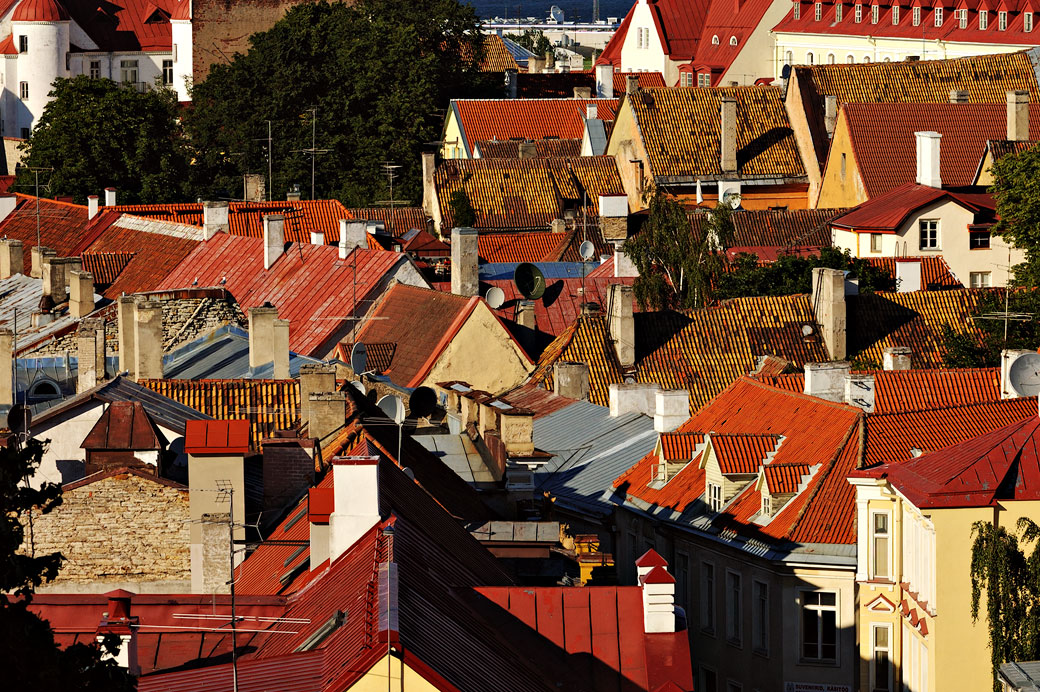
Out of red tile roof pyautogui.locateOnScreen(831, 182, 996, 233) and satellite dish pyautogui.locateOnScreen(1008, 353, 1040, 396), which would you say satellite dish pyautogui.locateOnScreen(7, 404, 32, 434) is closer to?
satellite dish pyautogui.locateOnScreen(1008, 353, 1040, 396)

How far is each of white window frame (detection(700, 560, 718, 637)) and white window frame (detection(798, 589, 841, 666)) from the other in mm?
1605

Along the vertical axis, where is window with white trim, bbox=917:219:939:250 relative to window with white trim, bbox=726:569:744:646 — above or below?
above

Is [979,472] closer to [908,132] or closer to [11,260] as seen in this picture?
[11,260]

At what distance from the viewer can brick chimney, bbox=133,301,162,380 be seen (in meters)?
42.9

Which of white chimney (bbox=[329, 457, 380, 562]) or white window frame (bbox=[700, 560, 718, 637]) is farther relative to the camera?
white window frame (bbox=[700, 560, 718, 637])

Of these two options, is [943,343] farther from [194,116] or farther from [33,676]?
[194,116]

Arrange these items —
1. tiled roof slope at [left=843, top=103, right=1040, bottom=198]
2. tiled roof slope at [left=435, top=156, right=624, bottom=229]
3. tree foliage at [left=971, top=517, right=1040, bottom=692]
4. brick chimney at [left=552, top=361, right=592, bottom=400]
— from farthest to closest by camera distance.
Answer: tiled roof slope at [left=435, top=156, right=624, bottom=229] < tiled roof slope at [left=843, top=103, right=1040, bottom=198] < brick chimney at [left=552, top=361, right=592, bottom=400] < tree foliage at [left=971, top=517, right=1040, bottom=692]

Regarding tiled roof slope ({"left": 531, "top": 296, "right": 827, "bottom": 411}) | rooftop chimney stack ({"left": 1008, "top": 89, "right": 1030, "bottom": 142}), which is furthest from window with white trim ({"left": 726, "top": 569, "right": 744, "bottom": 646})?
rooftop chimney stack ({"left": 1008, "top": 89, "right": 1030, "bottom": 142})

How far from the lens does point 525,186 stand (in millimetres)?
82062

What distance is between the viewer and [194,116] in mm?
100375

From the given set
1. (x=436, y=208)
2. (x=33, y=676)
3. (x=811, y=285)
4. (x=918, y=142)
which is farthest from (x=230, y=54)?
(x=33, y=676)

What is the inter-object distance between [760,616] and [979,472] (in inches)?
183

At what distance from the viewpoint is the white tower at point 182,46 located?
121688 millimetres

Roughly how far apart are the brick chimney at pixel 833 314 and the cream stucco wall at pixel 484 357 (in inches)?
239
